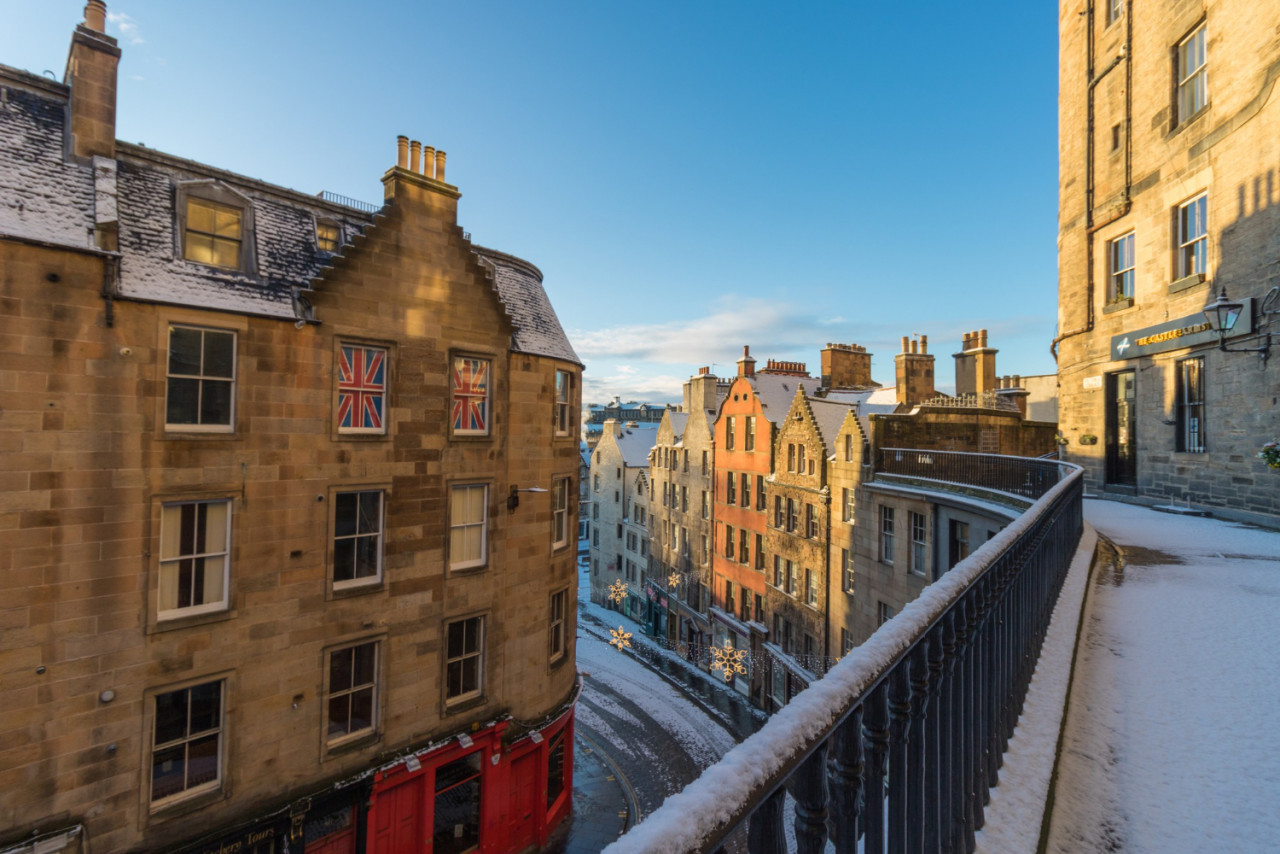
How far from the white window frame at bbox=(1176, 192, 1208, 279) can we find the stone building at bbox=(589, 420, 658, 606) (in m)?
33.2

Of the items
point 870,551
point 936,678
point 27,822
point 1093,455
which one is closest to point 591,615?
point 870,551

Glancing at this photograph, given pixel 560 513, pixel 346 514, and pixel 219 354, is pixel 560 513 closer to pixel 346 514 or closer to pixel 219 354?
pixel 346 514

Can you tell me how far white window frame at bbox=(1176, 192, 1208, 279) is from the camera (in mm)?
15656

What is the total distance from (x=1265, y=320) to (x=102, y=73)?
24194 millimetres

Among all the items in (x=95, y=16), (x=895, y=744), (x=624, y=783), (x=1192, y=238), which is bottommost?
(x=624, y=783)

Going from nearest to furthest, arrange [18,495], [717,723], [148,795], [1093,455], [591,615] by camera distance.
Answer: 1. [18,495]
2. [148,795]
3. [1093,455]
4. [717,723]
5. [591,615]

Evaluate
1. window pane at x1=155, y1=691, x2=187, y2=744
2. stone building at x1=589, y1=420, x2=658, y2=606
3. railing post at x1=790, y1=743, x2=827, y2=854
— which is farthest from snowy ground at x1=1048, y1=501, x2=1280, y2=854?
stone building at x1=589, y1=420, x2=658, y2=606

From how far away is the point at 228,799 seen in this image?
1112 cm

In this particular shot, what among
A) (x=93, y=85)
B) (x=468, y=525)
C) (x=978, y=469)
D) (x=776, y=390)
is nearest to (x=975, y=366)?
(x=776, y=390)

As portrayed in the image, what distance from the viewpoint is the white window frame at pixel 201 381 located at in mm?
10711

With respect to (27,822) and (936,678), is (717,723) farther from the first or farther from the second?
(936,678)

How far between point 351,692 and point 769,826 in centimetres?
1391

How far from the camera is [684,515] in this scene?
39.7m

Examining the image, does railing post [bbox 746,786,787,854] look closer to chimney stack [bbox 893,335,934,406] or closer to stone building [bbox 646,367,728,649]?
chimney stack [bbox 893,335,934,406]
